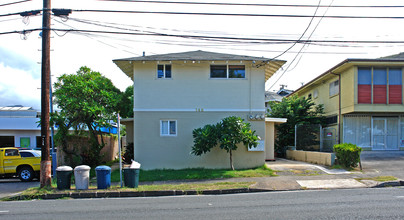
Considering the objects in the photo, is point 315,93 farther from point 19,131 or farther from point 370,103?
point 19,131

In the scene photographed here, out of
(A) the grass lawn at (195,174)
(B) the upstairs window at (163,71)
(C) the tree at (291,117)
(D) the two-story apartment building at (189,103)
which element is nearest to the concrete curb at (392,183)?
(A) the grass lawn at (195,174)

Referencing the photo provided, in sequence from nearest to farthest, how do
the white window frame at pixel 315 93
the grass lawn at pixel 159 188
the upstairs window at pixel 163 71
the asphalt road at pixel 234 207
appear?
the asphalt road at pixel 234 207, the grass lawn at pixel 159 188, the upstairs window at pixel 163 71, the white window frame at pixel 315 93

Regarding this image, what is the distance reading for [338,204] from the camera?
28.5ft

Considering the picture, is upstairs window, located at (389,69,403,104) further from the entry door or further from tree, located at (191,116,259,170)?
tree, located at (191,116,259,170)

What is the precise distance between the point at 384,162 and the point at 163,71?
476 inches

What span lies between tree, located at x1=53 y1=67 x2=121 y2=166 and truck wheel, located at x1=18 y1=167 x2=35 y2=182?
8.44 ft

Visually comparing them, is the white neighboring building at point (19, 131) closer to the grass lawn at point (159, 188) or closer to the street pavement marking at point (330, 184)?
the grass lawn at point (159, 188)

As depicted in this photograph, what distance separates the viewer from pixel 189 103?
17.0 meters

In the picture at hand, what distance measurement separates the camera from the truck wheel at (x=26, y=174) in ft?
53.8

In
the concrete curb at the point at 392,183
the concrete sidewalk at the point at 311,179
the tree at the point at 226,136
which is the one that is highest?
the tree at the point at 226,136

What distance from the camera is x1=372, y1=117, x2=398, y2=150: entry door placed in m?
19.9

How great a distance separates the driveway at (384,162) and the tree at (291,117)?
15.9 feet

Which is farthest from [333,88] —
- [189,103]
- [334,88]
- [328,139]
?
[189,103]

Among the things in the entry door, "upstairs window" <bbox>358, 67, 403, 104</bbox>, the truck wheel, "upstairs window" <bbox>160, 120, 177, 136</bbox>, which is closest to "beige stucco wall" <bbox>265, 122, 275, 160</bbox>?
"upstairs window" <bbox>358, 67, 403, 104</bbox>
